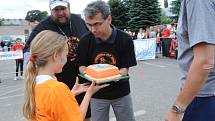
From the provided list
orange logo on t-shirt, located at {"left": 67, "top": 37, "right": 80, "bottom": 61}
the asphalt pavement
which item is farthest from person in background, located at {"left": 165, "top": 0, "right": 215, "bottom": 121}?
the asphalt pavement

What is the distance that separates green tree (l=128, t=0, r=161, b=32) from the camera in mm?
34422

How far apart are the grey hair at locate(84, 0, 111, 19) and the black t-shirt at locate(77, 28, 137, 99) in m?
0.30

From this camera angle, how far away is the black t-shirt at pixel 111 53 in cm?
370

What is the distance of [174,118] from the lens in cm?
224

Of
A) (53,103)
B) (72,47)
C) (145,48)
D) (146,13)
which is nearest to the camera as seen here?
(53,103)

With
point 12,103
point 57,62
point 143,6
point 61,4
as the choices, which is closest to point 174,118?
point 57,62

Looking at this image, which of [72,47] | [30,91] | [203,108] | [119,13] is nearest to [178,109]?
[203,108]

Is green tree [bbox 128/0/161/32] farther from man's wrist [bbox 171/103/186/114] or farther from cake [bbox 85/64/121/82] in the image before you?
man's wrist [bbox 171/103/186/114]

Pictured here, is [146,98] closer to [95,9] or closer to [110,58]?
[110,58]

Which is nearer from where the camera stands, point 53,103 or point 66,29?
point 53,103

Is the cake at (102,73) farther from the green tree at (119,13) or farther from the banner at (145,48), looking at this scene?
the green tree at (119,13)

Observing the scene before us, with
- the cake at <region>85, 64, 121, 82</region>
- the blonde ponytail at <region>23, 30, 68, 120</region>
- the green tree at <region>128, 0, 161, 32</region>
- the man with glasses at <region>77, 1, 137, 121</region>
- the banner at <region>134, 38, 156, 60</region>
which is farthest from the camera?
the green tree at <region>128, 0, 161, 32</region>

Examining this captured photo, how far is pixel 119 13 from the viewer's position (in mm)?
40156

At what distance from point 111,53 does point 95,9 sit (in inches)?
19.7
